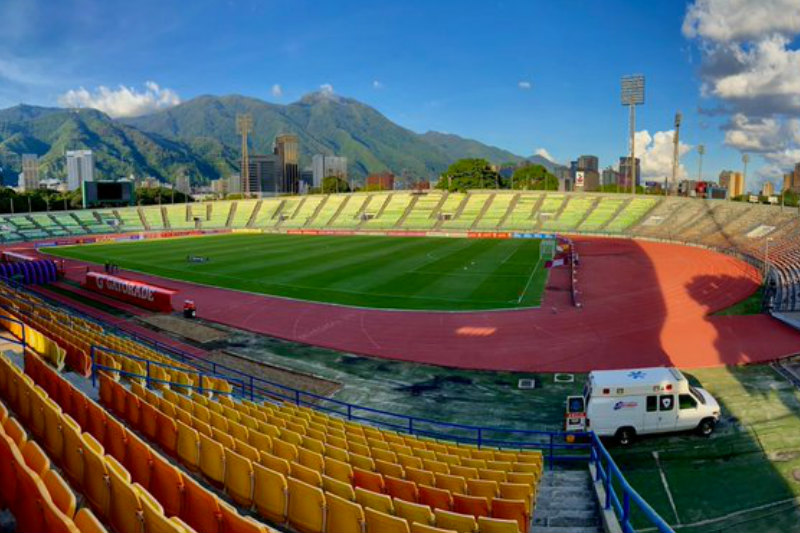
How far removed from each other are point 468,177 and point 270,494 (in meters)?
123

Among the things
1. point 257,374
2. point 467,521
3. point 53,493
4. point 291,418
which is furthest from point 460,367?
point 53,493

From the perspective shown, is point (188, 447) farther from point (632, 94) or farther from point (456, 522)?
point (632, 94)

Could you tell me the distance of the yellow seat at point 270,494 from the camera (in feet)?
28.0

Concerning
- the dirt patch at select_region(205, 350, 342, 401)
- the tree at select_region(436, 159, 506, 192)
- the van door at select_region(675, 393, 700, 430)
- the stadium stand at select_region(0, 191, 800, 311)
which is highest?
the tree at select_region(436, 159, 506, 192)

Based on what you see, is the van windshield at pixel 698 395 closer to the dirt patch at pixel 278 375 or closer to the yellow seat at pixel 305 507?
the dirt patch at pixel 278 375

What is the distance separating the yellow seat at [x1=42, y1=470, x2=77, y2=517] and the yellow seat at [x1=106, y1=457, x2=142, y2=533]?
2.05 feet

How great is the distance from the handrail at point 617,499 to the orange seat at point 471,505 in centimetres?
206

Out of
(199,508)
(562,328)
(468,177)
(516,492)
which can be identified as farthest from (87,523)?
(468,177)

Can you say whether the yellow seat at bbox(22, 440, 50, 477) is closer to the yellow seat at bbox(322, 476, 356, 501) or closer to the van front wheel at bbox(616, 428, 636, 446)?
the yellow seat at bbox(322, 476, 356, 501)

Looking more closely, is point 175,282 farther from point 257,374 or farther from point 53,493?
point 53,493

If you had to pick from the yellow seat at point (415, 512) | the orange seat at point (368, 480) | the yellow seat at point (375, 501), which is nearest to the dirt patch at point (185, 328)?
the orange seat at point (368, 480)

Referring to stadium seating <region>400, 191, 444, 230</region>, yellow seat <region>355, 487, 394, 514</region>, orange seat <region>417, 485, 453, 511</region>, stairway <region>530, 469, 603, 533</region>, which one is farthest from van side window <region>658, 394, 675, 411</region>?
stadium seating <region>400, 191, 444, 230</region>

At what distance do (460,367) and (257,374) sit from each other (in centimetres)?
928

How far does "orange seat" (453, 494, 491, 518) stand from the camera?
866cm
